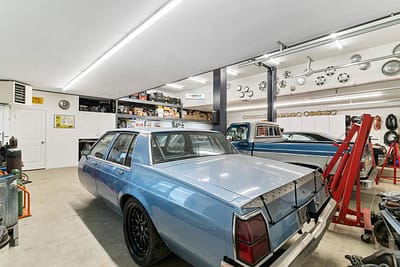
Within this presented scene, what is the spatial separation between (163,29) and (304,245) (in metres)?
2.94

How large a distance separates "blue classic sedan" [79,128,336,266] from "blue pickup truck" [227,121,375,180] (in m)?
1.98

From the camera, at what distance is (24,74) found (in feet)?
16.2

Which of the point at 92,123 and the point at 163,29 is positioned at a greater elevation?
the point at 163,29

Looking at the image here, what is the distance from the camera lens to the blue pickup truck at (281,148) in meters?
3.58

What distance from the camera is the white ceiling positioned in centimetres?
225

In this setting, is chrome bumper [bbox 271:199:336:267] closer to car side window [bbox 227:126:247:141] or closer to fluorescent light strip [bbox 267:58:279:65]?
car side window [bbox 227:126:247:141]

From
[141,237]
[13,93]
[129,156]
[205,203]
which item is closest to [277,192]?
[205,203]

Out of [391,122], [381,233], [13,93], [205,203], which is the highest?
[13,93]

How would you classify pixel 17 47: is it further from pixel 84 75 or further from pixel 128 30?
pixel 128 30

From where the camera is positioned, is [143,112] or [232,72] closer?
[232,72]

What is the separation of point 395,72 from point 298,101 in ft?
10.8

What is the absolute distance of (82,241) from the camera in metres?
2.24

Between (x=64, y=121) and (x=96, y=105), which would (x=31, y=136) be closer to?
(x=64, y=121)

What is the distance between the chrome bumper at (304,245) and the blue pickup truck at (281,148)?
7.27 feet
